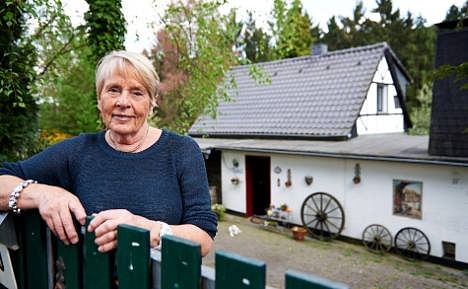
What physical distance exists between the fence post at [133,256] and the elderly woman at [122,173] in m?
0.12

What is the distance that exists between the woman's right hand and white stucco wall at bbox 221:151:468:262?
329 inches

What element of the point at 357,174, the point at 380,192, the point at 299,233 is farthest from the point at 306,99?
the point at 299,233

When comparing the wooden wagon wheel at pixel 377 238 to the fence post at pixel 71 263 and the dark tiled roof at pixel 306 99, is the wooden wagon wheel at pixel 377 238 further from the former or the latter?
the fence post at pixel 71 263

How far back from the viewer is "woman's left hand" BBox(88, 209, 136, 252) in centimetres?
99

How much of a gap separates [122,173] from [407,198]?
8.56 m

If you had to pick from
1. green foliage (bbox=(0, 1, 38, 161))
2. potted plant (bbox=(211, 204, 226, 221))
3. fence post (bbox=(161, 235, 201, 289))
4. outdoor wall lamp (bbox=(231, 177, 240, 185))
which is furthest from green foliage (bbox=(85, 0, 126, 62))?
outdoor wall lamp (bbox=(231, 177, 240, 185))

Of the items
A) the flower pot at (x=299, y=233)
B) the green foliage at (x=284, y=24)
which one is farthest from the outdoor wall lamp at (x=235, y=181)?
the green foliage at (x=284, y=24)

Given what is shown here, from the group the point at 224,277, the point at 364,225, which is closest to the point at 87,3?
the point at 224,277

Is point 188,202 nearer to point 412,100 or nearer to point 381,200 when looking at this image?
point 381,200

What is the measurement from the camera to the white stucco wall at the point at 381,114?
1247 centimetres

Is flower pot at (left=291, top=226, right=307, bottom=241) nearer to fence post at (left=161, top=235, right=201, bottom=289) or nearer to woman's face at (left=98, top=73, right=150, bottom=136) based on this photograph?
woman's face at (left=98, top=73, right=150, bottom=136)

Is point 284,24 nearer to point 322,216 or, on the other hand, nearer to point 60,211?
point 322,216

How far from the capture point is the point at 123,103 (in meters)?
1.20

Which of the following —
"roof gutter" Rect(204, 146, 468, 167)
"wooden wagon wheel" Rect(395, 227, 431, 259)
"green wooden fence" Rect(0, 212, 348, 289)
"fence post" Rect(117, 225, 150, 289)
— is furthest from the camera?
"wooden wagon wheel" Rect(395, 227, 431, 259)
